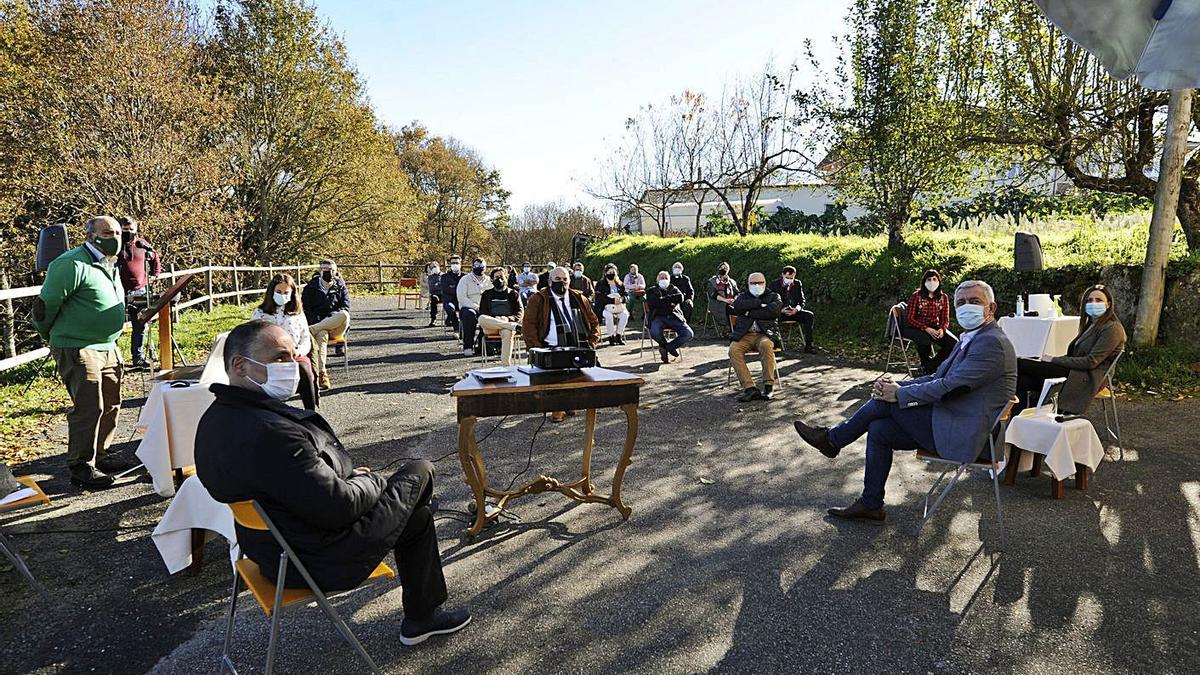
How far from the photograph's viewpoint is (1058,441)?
198 inches

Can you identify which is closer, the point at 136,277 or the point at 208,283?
the point at 136,277

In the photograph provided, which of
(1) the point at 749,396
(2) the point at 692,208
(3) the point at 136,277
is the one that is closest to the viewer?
(1) the point at 749,396

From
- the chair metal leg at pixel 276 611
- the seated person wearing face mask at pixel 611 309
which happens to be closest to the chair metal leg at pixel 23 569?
the chair metal leg at pixel 276 611

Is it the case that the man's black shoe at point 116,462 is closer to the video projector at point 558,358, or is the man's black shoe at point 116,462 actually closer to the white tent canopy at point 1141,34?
the video projector at point 558,358

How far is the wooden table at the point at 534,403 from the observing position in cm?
418

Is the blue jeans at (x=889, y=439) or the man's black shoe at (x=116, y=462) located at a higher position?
the blue jeans at (x=889, y=439)

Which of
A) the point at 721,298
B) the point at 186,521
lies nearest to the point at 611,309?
the point at 721,298

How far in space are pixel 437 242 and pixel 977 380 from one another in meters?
46.7

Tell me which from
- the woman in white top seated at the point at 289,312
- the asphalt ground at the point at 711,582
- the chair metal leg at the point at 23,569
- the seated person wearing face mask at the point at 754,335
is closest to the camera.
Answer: the asphalt ground at the point at 711,582

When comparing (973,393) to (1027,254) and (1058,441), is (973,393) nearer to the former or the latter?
(1058,441)

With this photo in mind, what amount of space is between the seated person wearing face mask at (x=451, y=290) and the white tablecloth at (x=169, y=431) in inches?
413

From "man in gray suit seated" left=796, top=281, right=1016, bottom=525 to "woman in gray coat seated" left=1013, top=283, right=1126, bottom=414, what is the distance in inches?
63.1

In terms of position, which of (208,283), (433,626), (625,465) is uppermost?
(208,283)

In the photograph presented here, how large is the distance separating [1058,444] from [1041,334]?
2284 millimetres
